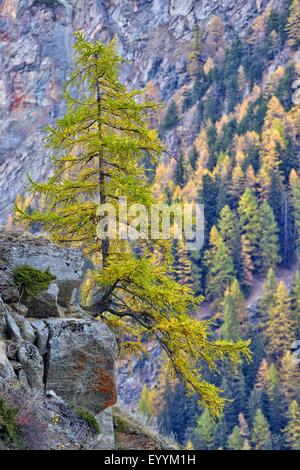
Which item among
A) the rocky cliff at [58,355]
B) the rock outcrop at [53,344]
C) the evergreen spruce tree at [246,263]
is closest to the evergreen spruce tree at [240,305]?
the evergreen spruce tree at [246,263]

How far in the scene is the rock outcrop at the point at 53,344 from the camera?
558 inches

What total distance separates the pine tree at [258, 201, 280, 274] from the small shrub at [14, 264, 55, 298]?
9750 cm

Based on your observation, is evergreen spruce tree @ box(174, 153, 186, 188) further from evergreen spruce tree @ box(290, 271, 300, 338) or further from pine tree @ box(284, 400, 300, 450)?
pine tree @ box(284, 400, 300, 450)

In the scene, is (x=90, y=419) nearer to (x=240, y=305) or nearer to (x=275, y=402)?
(x=275, y=402)

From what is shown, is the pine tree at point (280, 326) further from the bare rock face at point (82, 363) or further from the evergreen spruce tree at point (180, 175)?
the bare rock face at point (82, 363)

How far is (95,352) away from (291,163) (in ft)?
363

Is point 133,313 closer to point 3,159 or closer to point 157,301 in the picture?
point 157,301

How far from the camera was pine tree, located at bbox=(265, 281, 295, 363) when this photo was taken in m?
97.2

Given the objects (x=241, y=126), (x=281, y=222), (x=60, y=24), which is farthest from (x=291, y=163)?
(x=60, y=24)

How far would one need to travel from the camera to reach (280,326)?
98.1 m

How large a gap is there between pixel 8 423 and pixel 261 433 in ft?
255

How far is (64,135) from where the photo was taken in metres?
18.2

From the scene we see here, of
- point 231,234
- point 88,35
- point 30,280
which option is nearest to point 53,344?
point 30,280

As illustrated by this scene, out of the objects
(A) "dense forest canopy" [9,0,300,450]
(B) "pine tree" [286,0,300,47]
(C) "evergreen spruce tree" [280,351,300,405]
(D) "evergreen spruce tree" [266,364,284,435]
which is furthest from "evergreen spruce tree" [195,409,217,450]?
(B) "pine tree" [286,0,300,47]
